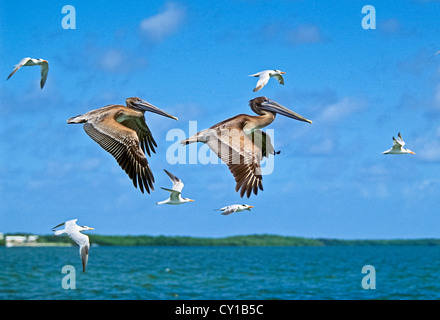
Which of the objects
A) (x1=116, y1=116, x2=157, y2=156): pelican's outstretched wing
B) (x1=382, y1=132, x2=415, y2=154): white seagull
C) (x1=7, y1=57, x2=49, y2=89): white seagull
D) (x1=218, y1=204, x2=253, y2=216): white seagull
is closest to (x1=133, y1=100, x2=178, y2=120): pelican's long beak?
(x1=116, y1=116, x2=157, y2=156): pelican's outstretched wing

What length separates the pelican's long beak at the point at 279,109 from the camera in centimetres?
1436

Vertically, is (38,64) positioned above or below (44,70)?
above

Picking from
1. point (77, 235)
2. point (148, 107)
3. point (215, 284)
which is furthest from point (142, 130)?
point (215, 284)

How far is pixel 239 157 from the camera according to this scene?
40.6ft

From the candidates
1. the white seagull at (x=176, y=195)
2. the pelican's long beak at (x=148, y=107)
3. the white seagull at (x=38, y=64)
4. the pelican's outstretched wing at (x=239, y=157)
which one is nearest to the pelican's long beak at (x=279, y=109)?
the pelican's outstretched wing at (x=239, y=157)

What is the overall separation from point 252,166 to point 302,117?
105 inches

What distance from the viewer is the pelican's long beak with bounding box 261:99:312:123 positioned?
565 inches

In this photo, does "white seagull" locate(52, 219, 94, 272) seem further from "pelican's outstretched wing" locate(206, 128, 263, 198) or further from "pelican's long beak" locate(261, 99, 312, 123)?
"pelican's long beak" locate(261, 99, 312, 123)

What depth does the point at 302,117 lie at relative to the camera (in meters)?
14.5

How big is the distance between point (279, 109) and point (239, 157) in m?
2.42

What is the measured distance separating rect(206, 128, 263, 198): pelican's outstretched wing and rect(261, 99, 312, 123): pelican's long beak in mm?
1880

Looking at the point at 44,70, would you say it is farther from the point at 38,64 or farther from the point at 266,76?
the point at 266,76
